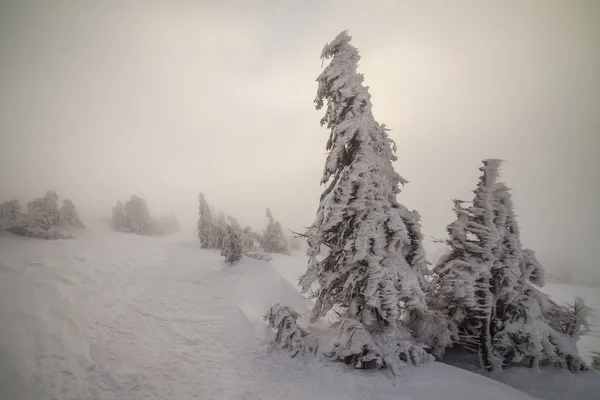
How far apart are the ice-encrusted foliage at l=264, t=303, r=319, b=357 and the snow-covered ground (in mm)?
423

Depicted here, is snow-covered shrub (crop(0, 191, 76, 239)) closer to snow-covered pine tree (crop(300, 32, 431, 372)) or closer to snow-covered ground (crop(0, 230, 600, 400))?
snow-covered ground (crop(0, 230, 600, 400))

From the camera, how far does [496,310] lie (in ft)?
31.9

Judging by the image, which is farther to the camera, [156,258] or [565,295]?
[565,295]

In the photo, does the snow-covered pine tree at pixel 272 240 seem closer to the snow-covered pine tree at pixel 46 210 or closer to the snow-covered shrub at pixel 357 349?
the snow-covered pine tree at pixel 46 210

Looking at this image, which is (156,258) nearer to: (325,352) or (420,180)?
Answer: (325,352)

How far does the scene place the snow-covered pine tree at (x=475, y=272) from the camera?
9.24m

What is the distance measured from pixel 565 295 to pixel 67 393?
4734 centimetres

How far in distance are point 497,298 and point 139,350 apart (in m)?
14.2

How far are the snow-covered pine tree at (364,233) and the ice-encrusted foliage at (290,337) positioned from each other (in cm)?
128

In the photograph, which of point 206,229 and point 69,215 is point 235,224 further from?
point 69,215

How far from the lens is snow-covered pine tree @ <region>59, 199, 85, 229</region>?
65.7 feet

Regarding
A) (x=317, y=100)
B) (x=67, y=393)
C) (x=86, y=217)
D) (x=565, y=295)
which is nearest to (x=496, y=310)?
(x=317, y=100)

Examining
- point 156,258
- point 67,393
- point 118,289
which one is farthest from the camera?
point 156,258

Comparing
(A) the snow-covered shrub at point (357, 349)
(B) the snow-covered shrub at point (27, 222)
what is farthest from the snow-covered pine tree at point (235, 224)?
(A) the snow-covered shrub at point (357, 349)
